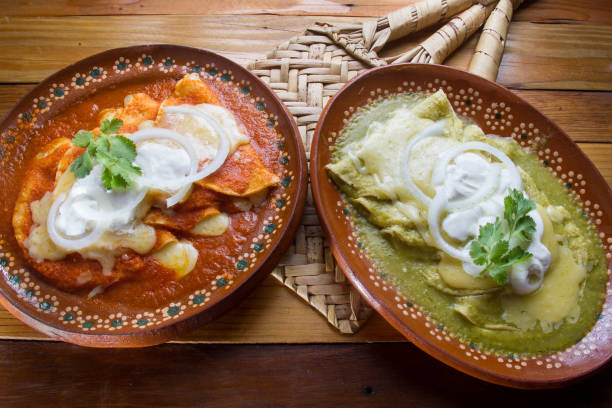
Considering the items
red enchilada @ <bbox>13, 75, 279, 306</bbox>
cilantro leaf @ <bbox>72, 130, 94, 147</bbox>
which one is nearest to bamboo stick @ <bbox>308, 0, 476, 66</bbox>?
red enchilada @ <bbox>13, 75, 279, 306</bbox>

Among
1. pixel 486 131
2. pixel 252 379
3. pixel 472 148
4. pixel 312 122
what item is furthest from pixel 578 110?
pixel 252 379

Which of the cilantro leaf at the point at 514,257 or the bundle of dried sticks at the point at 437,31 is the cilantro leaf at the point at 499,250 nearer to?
the cilantro leaf at the point at 514,257

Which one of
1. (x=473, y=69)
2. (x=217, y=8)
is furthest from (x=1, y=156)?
(x=473, y=69)

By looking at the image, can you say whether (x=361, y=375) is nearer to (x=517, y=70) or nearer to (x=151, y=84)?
(x=151, y=84)

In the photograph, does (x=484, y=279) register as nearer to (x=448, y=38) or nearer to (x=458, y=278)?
A: (x=458, y=278)

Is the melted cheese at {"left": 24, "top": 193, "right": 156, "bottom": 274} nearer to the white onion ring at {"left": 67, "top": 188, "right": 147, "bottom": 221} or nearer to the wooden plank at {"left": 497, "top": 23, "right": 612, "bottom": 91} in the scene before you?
the white onion ring at {"left": 67, "top": 188, "right": 147, "bottom": 221}

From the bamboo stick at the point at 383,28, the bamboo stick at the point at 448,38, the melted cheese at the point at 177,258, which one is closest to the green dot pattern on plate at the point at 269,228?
the melted cheese at the point at 177,258

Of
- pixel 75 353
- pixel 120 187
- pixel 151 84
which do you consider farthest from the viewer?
pixel 151 84
